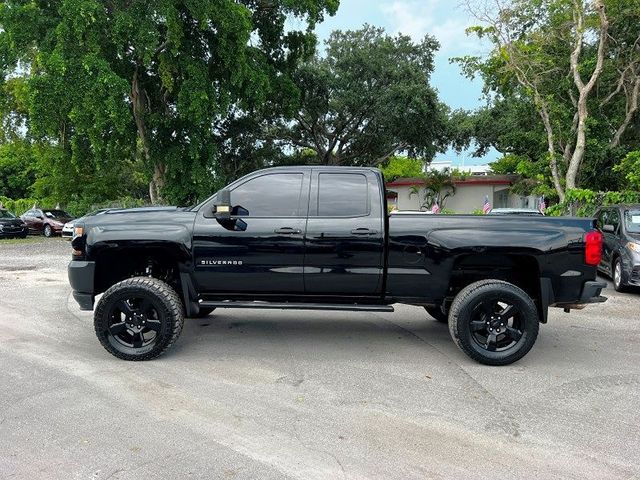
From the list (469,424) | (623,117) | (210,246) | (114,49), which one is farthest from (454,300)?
(623,117)

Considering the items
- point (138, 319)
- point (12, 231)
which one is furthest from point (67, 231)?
point (138, 319)

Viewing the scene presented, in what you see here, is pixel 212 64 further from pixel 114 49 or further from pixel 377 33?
pixel 377 33

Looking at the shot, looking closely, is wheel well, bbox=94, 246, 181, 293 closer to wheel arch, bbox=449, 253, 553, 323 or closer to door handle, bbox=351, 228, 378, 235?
door handle, bbox=351, 228, 378, 235

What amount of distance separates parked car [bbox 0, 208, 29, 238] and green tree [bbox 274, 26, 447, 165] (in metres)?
13.7

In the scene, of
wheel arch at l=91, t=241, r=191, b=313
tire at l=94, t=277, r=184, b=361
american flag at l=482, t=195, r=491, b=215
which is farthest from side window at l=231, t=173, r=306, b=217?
american flag at l=482, t=195, r=491, b=215

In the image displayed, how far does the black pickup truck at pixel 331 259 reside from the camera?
5.25 metres

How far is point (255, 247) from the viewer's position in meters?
5.41

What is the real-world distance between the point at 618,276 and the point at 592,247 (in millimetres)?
5543

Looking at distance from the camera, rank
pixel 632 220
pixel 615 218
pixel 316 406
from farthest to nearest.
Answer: pixel 615 218
pixel 632 220
pixel 316 406

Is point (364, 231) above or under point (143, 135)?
under

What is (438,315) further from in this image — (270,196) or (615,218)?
(615,218)

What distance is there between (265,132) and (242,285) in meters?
24.2

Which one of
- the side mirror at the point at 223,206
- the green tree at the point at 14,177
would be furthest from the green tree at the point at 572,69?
the green tree at the point at 14,177

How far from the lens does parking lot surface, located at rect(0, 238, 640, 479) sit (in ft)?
10.9
